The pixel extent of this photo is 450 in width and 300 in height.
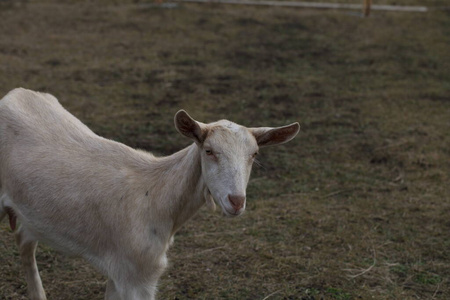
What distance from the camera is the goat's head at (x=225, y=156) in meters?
3.29

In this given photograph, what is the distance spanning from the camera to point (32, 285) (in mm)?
4406

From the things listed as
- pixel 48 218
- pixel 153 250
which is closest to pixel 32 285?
pixel 48 218

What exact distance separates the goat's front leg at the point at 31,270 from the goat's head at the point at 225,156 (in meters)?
1.61

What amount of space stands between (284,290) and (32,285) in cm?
183

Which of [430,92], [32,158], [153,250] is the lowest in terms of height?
[430,92]

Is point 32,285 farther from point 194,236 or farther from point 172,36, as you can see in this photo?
point 172,36

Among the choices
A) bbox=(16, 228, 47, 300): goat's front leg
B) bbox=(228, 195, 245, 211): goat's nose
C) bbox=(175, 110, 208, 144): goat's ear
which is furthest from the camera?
bbox=(16, 228, 47, 300): goat's front leg

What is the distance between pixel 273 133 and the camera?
3.61 m

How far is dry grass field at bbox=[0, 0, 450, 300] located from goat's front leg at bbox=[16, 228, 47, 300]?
7.6 inches

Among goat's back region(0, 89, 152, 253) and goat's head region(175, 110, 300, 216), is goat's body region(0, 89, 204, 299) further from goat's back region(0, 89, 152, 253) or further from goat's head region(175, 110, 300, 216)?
goat's head region(175, 110, 300, 216)

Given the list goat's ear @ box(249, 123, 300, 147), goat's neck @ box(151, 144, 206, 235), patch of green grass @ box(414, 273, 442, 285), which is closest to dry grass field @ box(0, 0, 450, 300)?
patch of green grass @ box(414, 273, 442, 285)

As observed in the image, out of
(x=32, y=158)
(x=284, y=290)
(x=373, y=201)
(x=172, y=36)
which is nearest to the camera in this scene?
(x=32, y=158)

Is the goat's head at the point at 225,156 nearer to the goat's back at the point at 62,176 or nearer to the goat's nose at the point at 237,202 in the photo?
the goat's nose at the point at 237,202

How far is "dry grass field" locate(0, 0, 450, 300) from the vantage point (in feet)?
16.2
